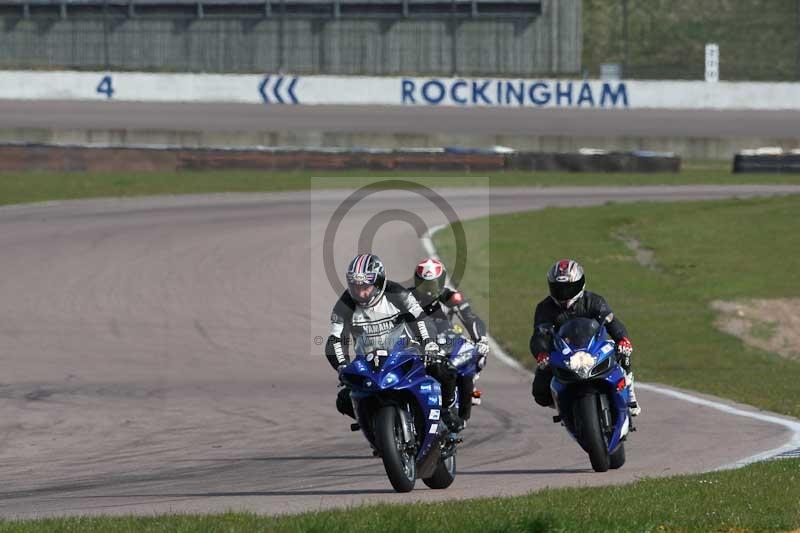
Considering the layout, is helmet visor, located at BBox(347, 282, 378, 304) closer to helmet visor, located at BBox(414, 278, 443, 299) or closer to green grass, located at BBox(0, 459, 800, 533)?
green grass, located at BBox(0, 459, 800, 533)

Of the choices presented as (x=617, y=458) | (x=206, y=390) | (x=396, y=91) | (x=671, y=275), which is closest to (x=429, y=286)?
(x=617, y=458)

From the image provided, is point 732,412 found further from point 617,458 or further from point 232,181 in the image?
point 232,181

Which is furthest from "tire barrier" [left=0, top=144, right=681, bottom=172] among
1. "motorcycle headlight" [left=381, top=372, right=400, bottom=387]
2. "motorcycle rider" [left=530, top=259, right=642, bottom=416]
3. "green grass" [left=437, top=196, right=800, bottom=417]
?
"motorcycle headlight" [left=381, top=372, right=400, bottom=387]

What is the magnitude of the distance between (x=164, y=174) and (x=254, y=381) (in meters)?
24.3

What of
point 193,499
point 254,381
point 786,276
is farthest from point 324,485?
point 786,276

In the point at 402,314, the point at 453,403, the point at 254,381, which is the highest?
the point at 402,314

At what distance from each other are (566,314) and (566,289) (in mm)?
233

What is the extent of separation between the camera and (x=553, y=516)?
8086mm

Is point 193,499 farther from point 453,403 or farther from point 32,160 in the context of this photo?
point 32,160

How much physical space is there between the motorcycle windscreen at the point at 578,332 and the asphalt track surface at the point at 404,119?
131ft

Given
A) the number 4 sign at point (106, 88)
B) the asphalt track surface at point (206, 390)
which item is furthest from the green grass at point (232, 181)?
the number 4 sign at point (106, 88)

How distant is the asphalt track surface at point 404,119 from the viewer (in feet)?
171

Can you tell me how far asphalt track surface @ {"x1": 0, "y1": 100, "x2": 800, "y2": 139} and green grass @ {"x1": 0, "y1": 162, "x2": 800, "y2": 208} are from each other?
709 centimetres

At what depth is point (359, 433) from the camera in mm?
13984
